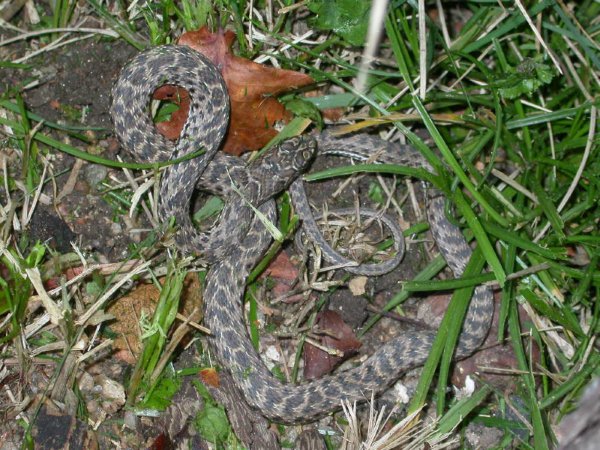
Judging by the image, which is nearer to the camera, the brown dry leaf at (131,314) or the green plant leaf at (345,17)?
the brown dry leaf at (131,314)

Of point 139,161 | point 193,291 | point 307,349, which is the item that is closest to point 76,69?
point 139,161

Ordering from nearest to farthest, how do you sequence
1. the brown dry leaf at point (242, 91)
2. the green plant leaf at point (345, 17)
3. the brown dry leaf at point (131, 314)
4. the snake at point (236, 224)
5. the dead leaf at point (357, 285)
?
the brown dry leaf at point (131, 314) < the snake at point (236, 224) < the green plant leaf at point (345, 17) < the brown dry leaf at point (242, 91) < the dead leaf at point (357, 285)

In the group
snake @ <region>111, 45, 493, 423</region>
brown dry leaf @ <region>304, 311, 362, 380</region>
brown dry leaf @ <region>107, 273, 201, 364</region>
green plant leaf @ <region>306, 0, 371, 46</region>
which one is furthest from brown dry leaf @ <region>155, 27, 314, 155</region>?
brown dry leaf @ <region>304, 311, 362, 380</region>

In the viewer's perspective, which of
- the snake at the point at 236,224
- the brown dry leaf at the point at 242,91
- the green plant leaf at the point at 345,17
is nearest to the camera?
the snake at the point at 236,224

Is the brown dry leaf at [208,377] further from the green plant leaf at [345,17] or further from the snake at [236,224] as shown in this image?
the green plant leaf at [345,17]

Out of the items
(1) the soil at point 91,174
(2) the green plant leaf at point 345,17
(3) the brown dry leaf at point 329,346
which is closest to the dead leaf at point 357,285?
(1) the soil at point 91,174

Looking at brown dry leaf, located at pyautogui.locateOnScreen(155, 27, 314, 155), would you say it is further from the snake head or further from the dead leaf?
the dead leaf

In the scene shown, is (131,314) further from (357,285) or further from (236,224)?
(357,285)
